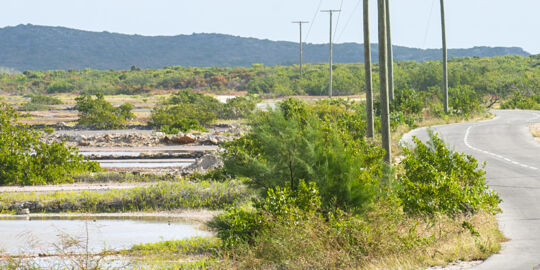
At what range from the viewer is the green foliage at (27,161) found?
22641 mm

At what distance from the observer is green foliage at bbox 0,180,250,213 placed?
60.2ft

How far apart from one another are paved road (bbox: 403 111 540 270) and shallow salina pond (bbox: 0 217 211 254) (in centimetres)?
682

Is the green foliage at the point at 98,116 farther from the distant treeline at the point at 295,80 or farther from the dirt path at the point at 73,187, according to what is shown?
the distant treeline at the point at 295,80

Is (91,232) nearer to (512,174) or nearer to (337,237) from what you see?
(337,237)

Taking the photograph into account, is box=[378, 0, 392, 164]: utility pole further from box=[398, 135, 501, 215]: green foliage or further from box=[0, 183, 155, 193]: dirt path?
box=[0, 183, 155, 193]: dirt path

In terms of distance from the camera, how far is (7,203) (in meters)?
18.5

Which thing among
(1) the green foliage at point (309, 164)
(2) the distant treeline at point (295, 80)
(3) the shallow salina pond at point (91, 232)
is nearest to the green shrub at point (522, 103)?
(2) the distant treeline at point (295, 80)

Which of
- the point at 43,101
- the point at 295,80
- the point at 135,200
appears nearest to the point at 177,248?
the point at 135,200

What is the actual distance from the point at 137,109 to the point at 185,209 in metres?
54.0

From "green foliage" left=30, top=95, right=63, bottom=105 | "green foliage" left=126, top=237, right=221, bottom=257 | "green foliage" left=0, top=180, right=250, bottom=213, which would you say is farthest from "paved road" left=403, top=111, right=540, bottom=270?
"green foliage" left=30, top=95, right=63, bottom=105

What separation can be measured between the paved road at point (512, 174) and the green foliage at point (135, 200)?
6.18 m

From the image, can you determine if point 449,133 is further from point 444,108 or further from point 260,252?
point 260,252

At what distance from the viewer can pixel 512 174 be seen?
21.1m

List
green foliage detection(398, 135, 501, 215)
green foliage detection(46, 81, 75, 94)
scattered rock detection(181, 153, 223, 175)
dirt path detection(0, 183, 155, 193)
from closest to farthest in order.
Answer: green foliage detection(398, 135, 501, 215)
dirt path detection(0, 183, 155, 193)
scattered rock detection(181, 153, 223, 175)
green foliage detection(46, 81, 75, 94)
